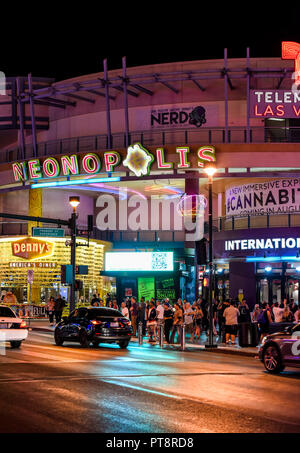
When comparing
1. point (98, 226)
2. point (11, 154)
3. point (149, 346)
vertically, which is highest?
point (11, 154)

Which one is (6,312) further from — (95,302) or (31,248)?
(31,248)

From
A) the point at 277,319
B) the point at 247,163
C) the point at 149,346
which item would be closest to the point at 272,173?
the point at 247,163

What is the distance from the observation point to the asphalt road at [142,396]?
30.2ft

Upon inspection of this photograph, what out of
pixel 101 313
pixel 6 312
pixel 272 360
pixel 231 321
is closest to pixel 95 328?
pixel 101 313

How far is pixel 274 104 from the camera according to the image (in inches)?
1464

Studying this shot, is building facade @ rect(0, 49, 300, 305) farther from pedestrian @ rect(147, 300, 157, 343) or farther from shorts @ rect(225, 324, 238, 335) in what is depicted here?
shorts @ rect(225, 324, 238, 335)

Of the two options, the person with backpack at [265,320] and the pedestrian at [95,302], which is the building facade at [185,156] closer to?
the pedestrian at [95,302]

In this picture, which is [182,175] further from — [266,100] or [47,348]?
[47,348]

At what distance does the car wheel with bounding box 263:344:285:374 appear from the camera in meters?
16.2

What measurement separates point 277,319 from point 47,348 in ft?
30.1

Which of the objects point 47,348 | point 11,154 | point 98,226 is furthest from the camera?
point 98,226

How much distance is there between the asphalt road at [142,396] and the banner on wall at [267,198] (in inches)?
762

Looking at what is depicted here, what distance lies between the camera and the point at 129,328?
961 inches

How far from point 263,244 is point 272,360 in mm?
19691
